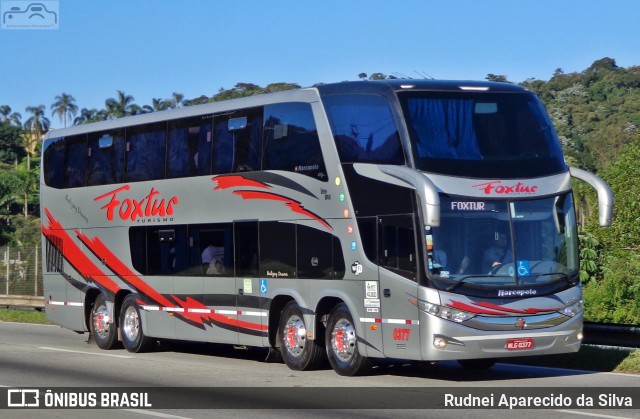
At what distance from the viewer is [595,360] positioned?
1811 centimetres

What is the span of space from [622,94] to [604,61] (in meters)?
32.5

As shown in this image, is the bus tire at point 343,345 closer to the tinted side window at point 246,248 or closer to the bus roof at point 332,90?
the tinted side window at point 246,248

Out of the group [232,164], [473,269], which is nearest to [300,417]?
[473,269]

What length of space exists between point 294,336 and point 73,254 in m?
8.20

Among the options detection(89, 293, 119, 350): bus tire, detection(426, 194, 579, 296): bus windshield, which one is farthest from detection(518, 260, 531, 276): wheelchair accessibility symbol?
detection(89, 293, 119, 350): bus tire

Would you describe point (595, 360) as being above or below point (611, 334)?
below

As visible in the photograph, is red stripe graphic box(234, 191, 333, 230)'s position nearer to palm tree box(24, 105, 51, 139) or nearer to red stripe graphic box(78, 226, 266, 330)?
red stripe graphic box(78, 226, 266, 330)

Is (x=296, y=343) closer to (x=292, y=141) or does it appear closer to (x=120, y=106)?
(x=292, y=141)

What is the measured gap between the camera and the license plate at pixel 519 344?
52.1 ft

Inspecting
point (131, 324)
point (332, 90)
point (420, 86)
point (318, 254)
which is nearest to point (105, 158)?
point (131, 324)

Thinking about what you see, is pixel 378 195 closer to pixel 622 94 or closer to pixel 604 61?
pixel 622 94

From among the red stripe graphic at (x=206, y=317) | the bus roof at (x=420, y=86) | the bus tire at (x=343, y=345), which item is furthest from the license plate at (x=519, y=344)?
the red stripe graphic at (x=206, y=317)

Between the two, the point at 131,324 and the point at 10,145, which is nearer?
the point at 131,324

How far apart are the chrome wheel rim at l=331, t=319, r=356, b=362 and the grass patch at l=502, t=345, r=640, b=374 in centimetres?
318
